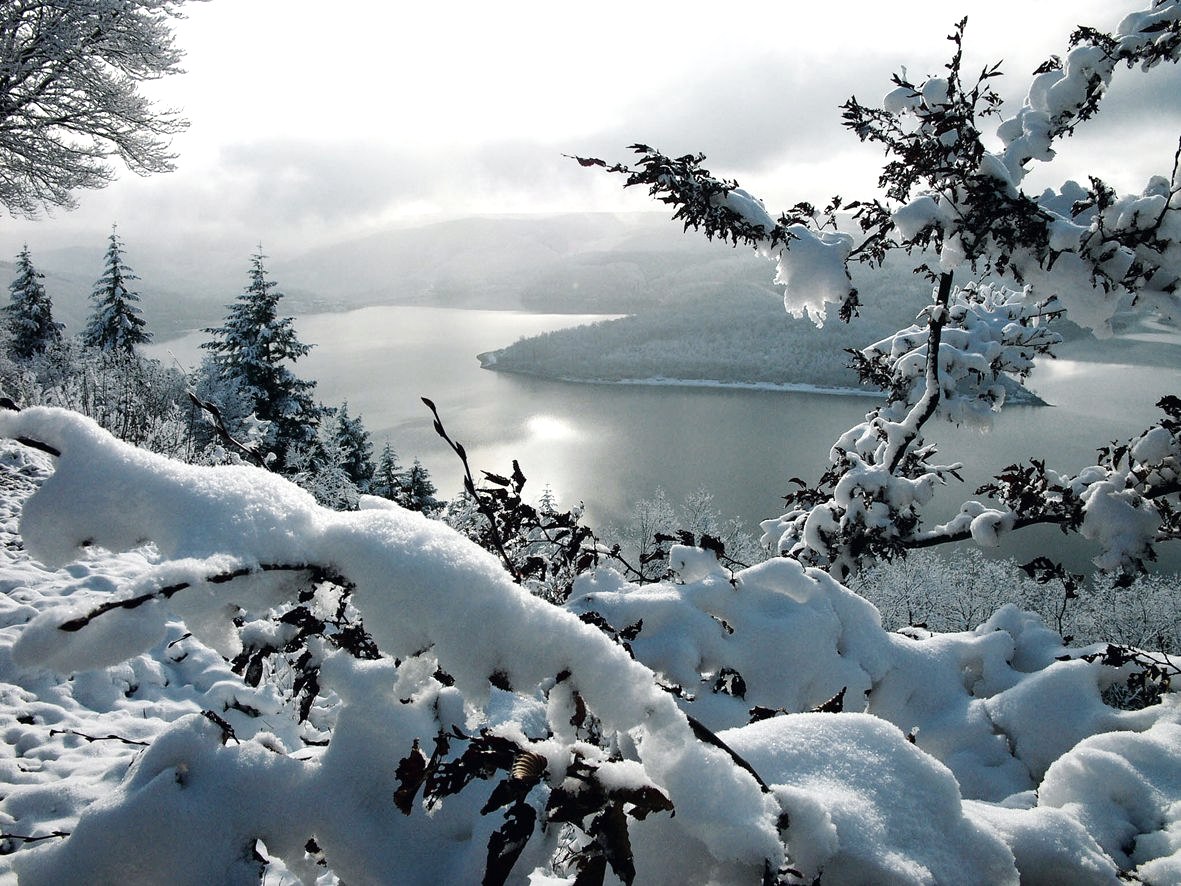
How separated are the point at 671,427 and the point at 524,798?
58.7m

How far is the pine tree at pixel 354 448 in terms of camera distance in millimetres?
22547

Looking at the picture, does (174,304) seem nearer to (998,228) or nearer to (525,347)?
(525,347)

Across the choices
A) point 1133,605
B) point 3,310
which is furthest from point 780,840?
point 1133,605

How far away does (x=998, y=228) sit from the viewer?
306 cm

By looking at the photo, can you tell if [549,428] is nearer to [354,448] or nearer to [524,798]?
[354,448]

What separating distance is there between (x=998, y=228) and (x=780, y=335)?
81.6 metres

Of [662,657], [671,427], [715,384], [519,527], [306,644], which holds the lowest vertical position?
[671,427]

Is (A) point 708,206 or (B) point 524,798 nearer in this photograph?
(B) point 524,798

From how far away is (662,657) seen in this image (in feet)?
7.14

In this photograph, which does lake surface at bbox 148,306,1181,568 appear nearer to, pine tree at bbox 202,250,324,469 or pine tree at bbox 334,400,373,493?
pine tree at bbox 334,400,373,493

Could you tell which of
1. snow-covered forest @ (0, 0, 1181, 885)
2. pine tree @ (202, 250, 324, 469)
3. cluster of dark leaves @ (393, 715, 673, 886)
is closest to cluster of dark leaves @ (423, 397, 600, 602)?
snow-covered forest @ (0, 0, 1181, 885)

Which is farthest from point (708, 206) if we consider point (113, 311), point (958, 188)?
point (113, 311)

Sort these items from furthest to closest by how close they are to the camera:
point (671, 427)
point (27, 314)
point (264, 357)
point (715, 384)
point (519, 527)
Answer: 1. point (715, 384)
2. point (671, 427)
3. point (27, 314)
4. point (264, 357)
5. point (519, 527)

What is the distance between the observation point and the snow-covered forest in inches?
38.2
